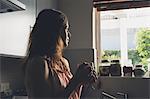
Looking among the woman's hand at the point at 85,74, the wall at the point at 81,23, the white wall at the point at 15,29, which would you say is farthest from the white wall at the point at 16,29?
the woman's hand at the point at 85,74

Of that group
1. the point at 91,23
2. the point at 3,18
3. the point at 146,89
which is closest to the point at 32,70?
the point at 3,18

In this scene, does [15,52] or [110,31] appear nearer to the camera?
[15,52]

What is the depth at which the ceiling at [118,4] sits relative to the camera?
7.32 ft

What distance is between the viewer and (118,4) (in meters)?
2.27

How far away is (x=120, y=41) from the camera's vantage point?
233cm

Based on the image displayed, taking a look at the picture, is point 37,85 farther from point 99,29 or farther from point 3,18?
point 99,29

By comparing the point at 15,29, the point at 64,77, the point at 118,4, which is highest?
the point at 118,4

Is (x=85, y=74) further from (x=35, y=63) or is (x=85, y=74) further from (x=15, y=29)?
(x=15, y=29)

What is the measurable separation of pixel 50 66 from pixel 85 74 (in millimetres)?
103

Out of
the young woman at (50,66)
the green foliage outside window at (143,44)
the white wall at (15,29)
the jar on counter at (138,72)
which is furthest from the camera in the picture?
the green foliage outside window at (143,44)

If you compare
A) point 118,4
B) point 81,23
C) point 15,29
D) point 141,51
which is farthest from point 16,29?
point 141,51

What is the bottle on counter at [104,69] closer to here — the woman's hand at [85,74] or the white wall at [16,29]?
the white wall at [16,29]

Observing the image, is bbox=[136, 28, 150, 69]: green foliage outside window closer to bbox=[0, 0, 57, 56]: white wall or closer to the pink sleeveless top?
bbox=[0, 0, 57, 56]: white wall

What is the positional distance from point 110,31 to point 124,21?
0.17m
